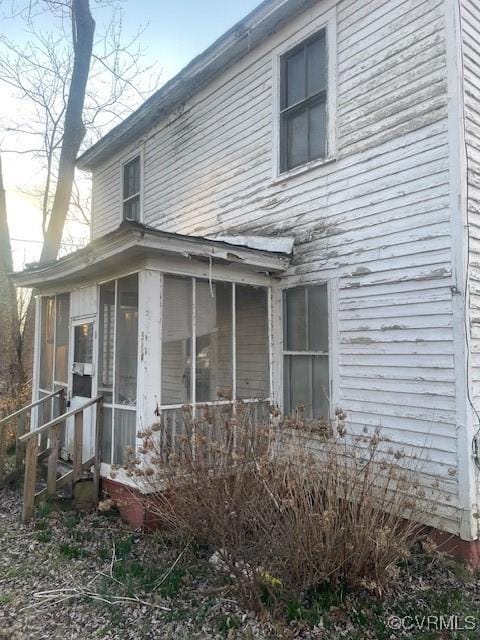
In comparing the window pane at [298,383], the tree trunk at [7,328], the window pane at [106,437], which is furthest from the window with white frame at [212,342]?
the tree trunk at [7,328]

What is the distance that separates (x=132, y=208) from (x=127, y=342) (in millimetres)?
5428

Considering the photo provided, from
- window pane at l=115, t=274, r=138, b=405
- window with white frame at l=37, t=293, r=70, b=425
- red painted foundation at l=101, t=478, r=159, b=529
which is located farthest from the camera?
window with white frame at l=37, t=293, r=70, b=425

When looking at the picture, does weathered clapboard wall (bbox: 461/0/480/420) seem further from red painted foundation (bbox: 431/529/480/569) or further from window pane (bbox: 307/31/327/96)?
window pane (bbox: 307/31/327/96)

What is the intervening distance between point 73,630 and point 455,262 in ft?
14.4

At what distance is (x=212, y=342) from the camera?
217 inches

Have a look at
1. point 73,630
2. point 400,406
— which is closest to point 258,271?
point 400,406

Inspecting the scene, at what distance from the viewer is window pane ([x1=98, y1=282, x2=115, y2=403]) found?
577 cm

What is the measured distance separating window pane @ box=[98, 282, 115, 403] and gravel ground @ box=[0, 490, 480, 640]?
1.85m

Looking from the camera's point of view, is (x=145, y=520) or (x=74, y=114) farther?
(x=74, y=114)

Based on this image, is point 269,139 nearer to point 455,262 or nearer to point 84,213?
point 455,262

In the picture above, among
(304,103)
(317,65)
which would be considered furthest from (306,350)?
(317,65)

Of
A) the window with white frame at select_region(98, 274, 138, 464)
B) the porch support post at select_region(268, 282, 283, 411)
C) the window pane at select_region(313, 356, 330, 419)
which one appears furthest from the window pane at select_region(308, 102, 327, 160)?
the window with white frame at select_region(98, 274, 138, 464)

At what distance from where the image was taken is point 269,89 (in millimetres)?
6457

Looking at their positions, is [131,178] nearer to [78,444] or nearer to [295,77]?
[295,77]
